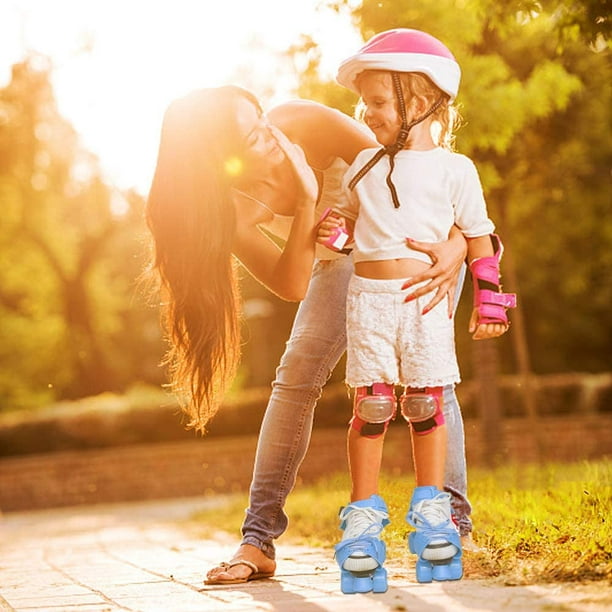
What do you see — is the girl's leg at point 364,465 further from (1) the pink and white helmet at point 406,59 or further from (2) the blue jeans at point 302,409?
(1) the pink and white helmet at point 406,59

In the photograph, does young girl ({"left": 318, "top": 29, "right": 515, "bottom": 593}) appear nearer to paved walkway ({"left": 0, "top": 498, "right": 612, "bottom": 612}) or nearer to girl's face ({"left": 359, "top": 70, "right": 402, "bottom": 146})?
girl's face ({"left": 359, "top": 70, "right": 402, "bottom": 146})

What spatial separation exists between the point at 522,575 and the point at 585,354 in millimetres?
22423

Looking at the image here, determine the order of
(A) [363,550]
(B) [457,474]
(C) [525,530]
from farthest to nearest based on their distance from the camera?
(B) [457,474] → (C) [525,530] → (A) [363,550]

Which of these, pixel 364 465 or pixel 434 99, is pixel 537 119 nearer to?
pixel 434 99

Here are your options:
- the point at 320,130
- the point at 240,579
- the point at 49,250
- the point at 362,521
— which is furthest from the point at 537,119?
Result: the point at 49,250

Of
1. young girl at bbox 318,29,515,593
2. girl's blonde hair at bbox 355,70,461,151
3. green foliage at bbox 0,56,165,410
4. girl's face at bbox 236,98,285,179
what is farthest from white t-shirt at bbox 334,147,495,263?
green foliage at bbox 0,56,165,410

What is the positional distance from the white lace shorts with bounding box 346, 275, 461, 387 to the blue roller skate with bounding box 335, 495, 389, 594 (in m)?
0.40

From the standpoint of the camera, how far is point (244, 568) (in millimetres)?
Result: 4062

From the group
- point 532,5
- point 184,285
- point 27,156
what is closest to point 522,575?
point 184,285

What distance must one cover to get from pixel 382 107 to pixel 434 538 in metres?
1.38

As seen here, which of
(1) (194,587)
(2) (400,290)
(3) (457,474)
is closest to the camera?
(2) (400,290)

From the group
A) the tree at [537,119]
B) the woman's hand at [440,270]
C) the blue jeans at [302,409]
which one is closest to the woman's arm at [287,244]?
the blue jeans at [302,409]

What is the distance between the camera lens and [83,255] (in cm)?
2673

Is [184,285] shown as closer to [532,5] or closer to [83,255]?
[532,5]
